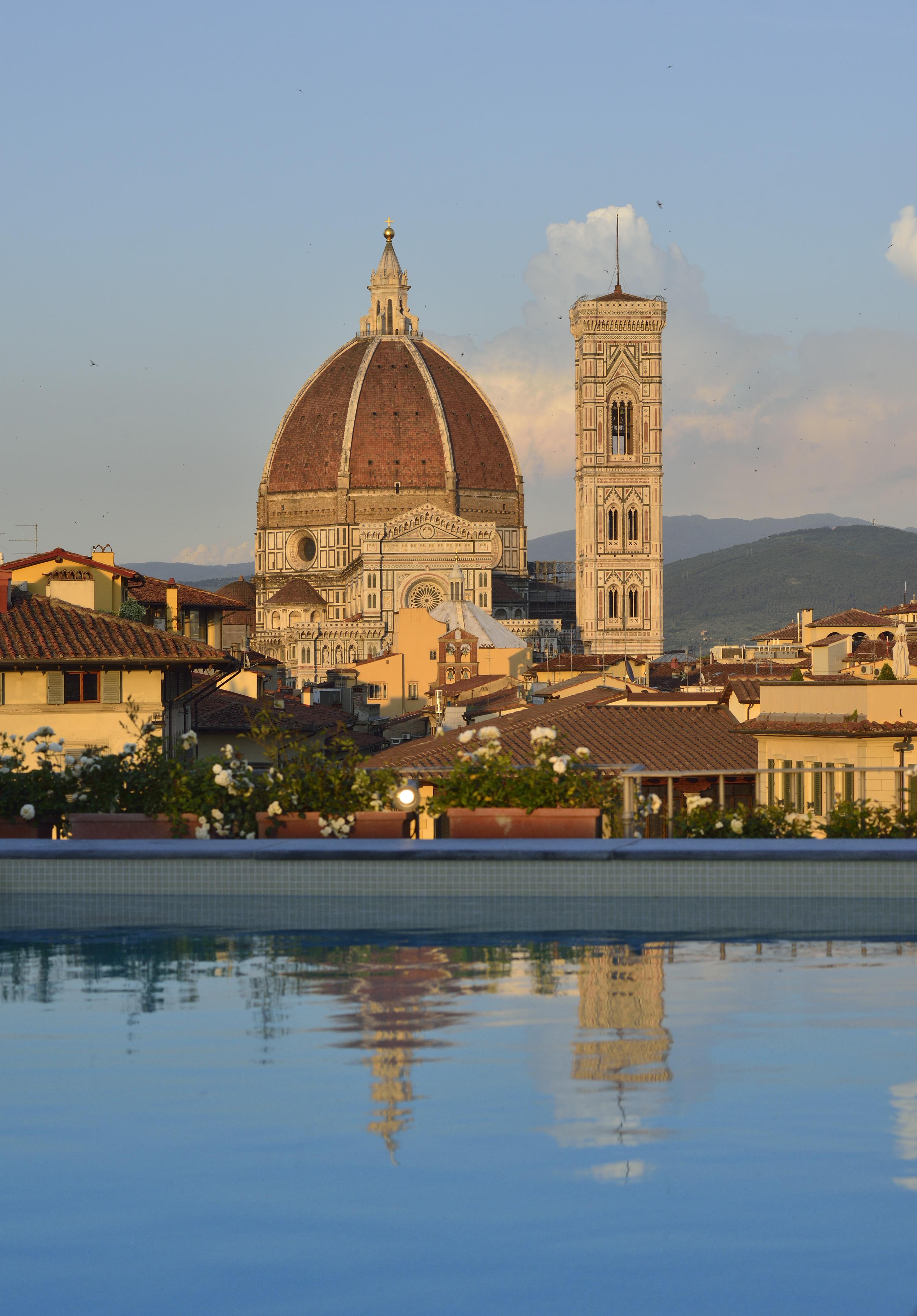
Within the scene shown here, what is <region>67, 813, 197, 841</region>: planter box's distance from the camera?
1244 centimetres

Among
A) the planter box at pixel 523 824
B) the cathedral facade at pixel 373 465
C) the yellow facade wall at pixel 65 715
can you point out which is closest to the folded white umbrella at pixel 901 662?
the yellow facade wall at pixel 65 715

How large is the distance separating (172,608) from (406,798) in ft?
77.7

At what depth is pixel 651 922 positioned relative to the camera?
35.3ft

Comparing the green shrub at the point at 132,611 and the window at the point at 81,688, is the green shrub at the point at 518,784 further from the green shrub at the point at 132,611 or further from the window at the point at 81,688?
the green shrub at the point at 132,611

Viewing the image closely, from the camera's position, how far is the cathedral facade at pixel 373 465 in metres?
146

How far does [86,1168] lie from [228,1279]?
1.28 meters

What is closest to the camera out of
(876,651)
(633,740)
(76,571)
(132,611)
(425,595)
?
(633,740)

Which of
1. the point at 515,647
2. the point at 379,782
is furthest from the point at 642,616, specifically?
the point at 379,782

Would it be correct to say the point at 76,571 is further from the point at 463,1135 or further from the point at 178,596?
the point at 463,1135

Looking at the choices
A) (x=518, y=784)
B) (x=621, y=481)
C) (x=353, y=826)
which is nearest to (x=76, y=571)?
(x=353, y=826)

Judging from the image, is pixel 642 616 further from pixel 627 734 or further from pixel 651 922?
pixel 651 922

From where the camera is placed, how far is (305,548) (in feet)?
503

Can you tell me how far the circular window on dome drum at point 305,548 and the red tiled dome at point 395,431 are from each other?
16.1 ft

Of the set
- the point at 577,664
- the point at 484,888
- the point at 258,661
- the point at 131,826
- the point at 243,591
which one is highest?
the point at 243,591
